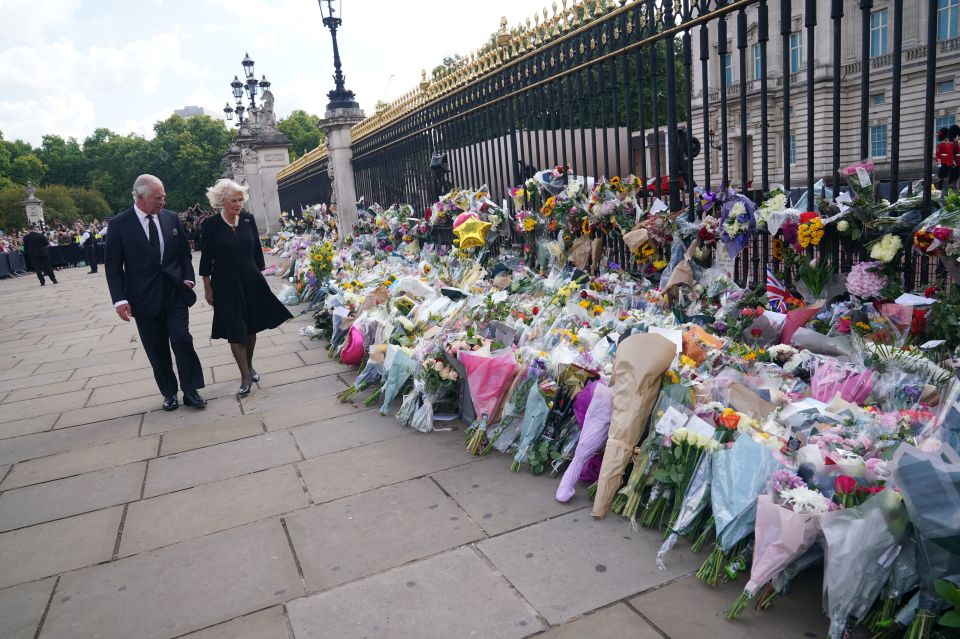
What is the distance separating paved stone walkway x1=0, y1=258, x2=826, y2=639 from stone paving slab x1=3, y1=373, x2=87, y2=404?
119 cm

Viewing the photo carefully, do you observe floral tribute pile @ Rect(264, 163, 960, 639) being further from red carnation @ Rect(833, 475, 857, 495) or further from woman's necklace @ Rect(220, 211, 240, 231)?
→ woman's necklace @ Rect(220, 211, 240, 231)

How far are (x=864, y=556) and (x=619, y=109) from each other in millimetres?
6014

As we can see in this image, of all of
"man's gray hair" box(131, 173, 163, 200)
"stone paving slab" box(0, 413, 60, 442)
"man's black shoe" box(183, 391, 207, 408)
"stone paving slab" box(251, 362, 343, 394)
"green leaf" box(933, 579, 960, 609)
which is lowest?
"stone paving slab" box(0, 413, 60, 442)

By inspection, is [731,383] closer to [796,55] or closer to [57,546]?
[57,546]

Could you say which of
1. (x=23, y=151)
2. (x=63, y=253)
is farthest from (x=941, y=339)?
(x=23, y=151)

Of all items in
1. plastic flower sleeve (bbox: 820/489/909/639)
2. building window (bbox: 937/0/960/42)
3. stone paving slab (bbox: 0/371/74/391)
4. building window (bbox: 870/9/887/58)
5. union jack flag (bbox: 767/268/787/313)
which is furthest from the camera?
building window (bbox: 870/9/887/58)

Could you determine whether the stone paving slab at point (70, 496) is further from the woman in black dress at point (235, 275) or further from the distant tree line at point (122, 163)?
the distant tree line at point (122, 163)

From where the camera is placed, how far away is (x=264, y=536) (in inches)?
121

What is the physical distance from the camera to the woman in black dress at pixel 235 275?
5.23 metres

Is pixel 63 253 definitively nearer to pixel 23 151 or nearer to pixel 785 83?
pixel 785 83

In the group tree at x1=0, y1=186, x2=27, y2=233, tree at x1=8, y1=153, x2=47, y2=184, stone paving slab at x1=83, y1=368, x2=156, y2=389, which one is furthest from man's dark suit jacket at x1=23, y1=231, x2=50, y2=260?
tree at x1=8, y1=153, x2=47, y2=184

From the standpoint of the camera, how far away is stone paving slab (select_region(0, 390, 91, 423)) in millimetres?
5590

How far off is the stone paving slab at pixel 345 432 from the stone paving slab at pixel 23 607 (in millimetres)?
1464

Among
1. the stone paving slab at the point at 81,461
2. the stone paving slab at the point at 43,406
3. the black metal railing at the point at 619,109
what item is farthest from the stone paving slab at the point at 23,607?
the black metal railing at the point at 619,109
